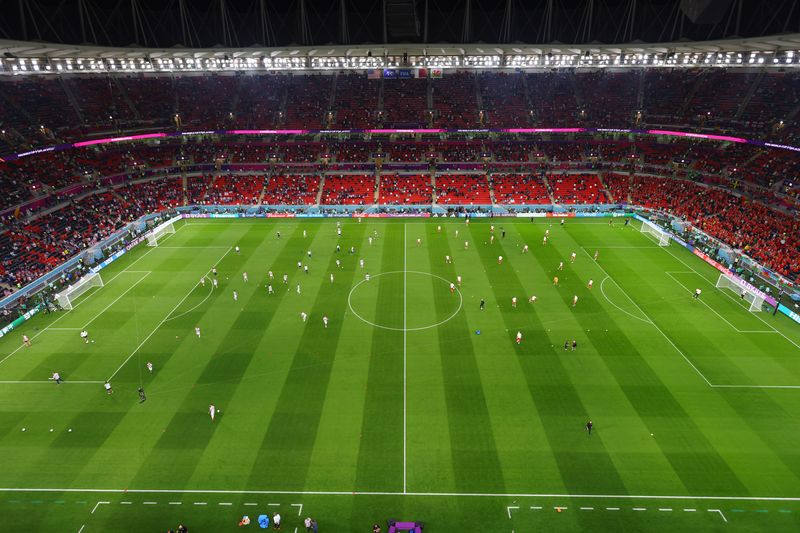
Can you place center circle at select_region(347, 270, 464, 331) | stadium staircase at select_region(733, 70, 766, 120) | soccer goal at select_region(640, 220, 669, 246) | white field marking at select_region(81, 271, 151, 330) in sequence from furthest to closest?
stadium staircase at select_region(733, 70, 766, 120)
soccer goal at select_region(640, 220, 669, 246)
white field marking at select_region(81, 271, 151, 330)
center circle at select_region(347, 270, 464, 331)

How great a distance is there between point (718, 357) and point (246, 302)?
1361 inches

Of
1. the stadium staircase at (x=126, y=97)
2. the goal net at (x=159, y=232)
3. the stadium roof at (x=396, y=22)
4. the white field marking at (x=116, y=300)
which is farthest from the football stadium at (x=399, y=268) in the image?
the goal net at (x=159, y=232)

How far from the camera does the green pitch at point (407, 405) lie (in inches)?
772

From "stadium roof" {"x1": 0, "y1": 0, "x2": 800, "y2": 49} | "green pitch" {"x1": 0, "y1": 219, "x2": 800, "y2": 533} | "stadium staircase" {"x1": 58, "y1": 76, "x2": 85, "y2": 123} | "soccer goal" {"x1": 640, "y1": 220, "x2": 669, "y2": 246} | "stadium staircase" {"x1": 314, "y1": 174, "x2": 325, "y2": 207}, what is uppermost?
"stadium roof" {"x1": 0, "y1": 0, "x2": 800, "y2": 49}

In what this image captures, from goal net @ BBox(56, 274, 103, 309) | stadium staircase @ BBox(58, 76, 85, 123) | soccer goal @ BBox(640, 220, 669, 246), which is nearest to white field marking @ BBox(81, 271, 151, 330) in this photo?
goal net @ BBox(56, 274, 103, 309)

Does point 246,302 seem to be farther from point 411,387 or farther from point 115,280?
point 411,387

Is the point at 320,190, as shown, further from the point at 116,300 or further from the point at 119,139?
the point at 116,300

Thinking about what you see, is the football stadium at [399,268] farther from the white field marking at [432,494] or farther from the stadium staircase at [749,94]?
the stadium staircase at [749,94]

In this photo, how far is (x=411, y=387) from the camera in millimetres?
26672

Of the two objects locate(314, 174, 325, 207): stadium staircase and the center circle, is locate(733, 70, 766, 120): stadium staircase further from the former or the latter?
locate(314, 174, 325, 207): stadium staircase

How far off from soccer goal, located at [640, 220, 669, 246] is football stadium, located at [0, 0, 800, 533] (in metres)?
0.34

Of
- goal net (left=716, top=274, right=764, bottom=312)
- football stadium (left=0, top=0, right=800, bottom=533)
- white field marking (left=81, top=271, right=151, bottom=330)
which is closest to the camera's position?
football stadium (left=0, top=0, right=800, bottom=533)

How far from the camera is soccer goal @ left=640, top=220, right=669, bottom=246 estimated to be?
47969 millimetres

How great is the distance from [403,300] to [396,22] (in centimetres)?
2425
